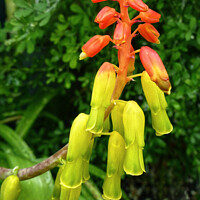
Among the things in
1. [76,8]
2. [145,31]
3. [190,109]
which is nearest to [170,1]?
[76,8]

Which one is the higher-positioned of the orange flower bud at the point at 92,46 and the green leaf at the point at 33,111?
the orange flower bud at the point at 92,46

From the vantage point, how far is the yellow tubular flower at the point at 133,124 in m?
0.56

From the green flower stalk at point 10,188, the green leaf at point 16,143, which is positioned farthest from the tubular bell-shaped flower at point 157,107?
the green leaf at point 16,143

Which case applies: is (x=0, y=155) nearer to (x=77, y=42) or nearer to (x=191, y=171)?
(x=77, y=42)

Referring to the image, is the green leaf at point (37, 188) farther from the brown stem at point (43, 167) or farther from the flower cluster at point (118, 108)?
the flower cluster at point (118, 108)

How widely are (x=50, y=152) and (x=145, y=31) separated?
0.94m

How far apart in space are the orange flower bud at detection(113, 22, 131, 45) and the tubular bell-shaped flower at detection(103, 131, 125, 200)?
186mm

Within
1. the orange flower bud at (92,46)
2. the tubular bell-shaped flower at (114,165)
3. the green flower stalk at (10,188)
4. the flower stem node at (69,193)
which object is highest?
the orange flower bud at (92,46)

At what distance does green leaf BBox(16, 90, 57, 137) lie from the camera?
1358mm

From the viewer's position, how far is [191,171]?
4.54ft

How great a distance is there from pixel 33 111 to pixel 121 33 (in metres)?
0.92

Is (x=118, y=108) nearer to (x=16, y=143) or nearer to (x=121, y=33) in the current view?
(x=121, y=33)

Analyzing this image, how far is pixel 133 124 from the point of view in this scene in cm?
56

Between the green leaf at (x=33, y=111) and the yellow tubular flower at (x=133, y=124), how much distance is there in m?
0.87
